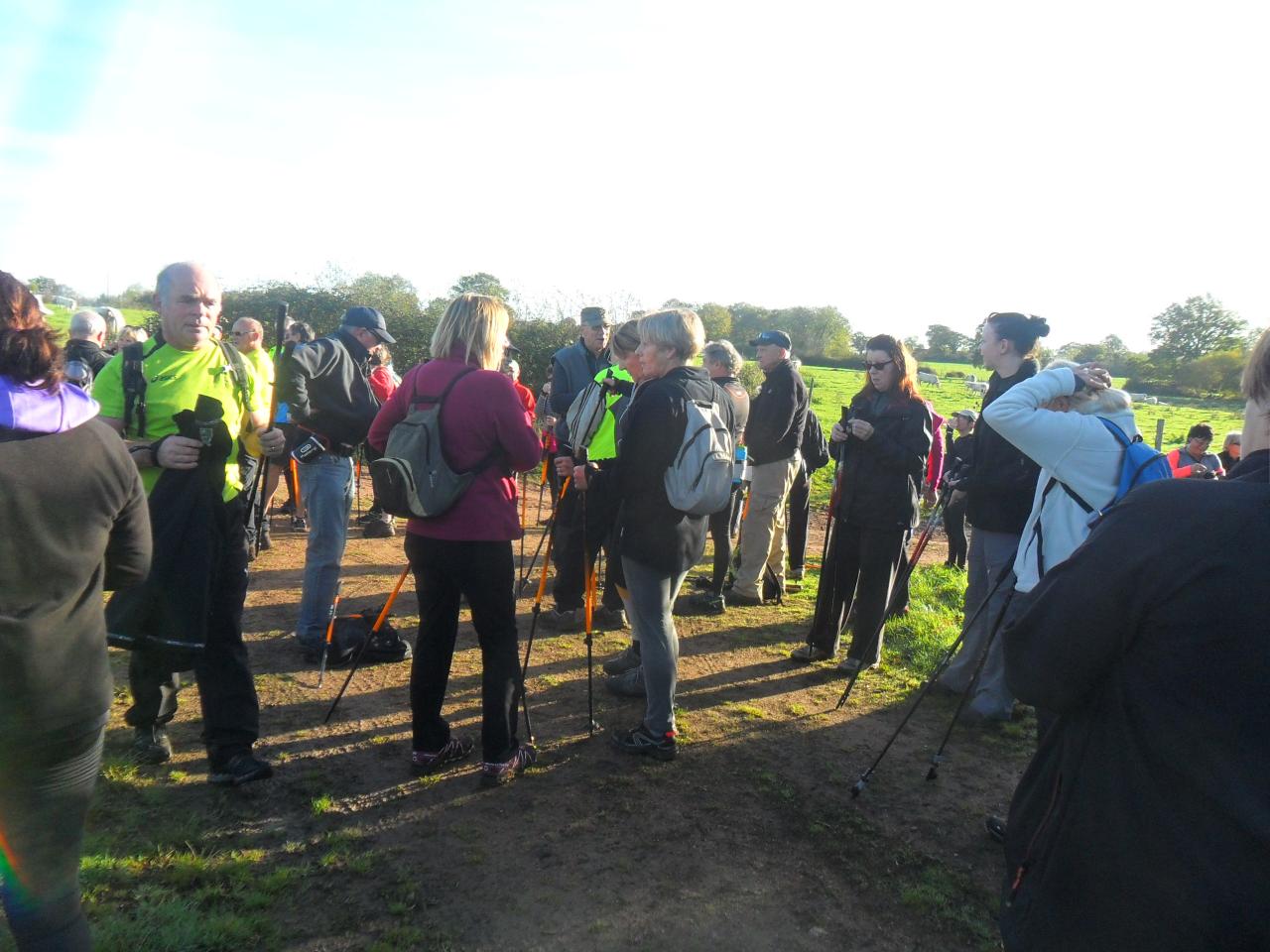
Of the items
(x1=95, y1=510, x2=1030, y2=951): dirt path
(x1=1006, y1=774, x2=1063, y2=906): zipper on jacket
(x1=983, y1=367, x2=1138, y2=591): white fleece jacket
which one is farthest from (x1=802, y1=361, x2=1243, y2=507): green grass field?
(x1=1006, y1=774, x2=1063, y2=906): zipper on jacket

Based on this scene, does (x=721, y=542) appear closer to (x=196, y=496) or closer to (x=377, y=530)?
(x=377, y=530)

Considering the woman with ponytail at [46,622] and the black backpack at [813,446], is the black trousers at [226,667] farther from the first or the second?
the black backpack at [813,446]

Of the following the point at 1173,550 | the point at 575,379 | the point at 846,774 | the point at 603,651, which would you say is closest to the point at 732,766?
the point at 846,774

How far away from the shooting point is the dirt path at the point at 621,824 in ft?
10.4

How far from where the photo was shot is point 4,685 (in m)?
2.00

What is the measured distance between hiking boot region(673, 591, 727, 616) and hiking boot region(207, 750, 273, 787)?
407cm

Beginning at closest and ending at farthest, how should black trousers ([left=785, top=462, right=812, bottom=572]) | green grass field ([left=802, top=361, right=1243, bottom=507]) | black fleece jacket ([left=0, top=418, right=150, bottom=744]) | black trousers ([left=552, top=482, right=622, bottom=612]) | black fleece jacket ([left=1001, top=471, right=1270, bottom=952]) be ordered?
black fleece jacket ([left=1001, top=471, right=1270, bottom=952])
black fleece jacket ([left=0, top=418, right=150, bottom=744])
black trousers ([left=552, top=482, right=622, bottom=612])
black trousers ([left=785, top=462, right=812, bottom=572])
green grass field ([left=802, top=361, right=1243, bottom=507])

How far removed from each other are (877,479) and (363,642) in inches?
151

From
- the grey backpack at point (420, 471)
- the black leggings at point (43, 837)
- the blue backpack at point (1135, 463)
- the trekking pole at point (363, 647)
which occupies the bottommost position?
the trekking pole at point (363, 647)

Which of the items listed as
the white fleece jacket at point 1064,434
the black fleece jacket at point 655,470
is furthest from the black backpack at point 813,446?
the white fleece jacket at point 1064,434

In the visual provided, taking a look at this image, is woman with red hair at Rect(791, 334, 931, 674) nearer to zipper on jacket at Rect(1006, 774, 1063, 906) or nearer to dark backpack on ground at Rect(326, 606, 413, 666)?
dark backpack on ground at Rect(326, 606, 413, 666)

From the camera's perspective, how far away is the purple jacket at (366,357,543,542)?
149 inches

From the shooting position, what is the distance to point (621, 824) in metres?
3.87

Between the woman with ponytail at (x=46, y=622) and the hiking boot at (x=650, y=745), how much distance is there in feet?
9.13
